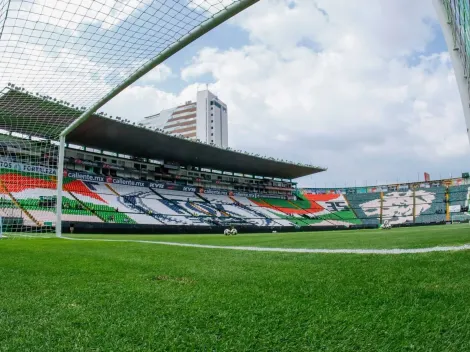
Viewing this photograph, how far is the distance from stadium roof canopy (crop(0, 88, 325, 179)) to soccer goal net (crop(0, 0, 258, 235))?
0.20ft

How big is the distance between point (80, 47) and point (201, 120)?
68566 millimetres

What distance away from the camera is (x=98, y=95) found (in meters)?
8.37

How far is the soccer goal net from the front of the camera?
4.89 metres

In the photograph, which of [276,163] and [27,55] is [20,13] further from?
[276,163]

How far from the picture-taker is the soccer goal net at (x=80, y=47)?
4887 millimetres

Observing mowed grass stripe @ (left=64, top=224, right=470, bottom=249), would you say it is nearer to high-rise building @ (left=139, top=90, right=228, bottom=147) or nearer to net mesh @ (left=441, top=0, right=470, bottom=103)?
net mesh @ (left=441, top=0, right=470, bottom=103)

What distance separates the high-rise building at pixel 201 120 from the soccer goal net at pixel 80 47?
62.8 meters

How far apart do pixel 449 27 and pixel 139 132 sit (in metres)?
28.6

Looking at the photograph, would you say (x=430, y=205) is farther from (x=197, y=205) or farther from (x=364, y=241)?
(x=364, y=241)

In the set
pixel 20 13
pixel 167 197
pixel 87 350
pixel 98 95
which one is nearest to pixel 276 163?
pixel 167 197

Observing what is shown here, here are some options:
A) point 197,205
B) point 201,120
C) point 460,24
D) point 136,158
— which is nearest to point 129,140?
point 136,158

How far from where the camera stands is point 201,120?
2904 inches

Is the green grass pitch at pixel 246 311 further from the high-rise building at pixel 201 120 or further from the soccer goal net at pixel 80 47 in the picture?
the high-rise building at pixel 201 120

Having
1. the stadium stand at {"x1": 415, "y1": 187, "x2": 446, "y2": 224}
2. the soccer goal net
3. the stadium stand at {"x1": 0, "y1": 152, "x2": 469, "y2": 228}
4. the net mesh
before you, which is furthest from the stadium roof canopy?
the stadium stand at {"x1": 415, "y1": 187, "x2": 446, "y2": 224}
